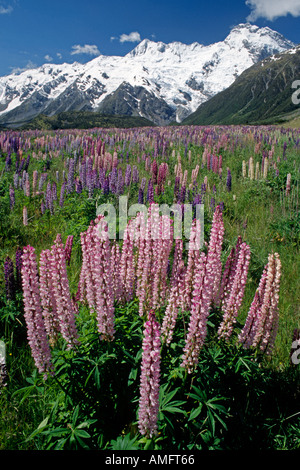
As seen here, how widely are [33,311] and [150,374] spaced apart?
3.26 feet

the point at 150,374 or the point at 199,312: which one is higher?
the point at 199,312

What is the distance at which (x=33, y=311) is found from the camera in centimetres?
236

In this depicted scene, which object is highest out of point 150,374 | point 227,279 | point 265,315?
point 227,279

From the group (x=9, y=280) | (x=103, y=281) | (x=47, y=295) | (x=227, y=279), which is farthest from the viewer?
(x=9, y=280)

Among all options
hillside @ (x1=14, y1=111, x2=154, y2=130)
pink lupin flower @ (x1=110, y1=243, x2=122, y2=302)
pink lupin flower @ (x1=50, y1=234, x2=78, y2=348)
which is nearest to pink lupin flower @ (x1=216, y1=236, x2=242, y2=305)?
pink lupin flower @ (x1=110, y1=243, x2=122, y2=302)

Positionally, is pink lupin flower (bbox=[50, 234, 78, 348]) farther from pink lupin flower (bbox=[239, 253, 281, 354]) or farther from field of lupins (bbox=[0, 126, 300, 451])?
pink lupin flower (bbox=[239, 253, 281, 354])

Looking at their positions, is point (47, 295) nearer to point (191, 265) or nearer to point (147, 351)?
point (147, 351)

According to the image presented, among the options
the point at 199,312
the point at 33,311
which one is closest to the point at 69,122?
the point at 33,311

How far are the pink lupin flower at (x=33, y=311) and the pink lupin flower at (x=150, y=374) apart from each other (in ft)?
2.78

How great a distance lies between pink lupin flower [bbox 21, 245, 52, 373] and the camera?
2.28 m

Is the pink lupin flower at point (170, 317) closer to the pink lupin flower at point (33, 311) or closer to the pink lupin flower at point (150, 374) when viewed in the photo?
the pink lupin flower at point (150, 374)

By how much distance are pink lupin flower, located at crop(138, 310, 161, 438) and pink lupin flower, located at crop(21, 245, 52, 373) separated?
847 mm

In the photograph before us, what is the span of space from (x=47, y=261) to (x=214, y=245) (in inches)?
52.2
